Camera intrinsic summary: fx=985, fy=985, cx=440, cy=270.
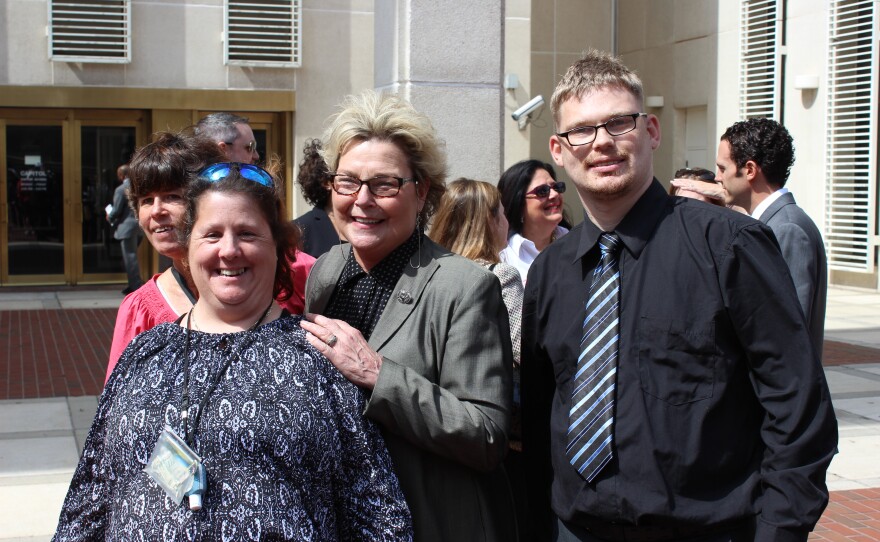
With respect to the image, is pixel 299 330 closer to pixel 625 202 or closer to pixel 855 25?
pixel 625 202

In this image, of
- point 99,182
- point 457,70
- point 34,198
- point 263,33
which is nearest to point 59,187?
point 34,198

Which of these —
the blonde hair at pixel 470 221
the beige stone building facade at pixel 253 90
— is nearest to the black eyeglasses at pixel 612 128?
the blonde hair at pixel 470 221

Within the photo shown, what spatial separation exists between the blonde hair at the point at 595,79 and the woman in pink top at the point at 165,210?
1097mm

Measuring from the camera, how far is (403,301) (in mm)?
2680

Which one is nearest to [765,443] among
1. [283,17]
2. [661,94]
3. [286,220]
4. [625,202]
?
[625,202]

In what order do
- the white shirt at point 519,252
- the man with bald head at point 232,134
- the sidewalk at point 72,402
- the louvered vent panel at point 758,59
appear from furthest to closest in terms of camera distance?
the louvered vent panel at point 758,59 → the sidewalk at point 72,402 → the white shirt at point 519,252 → the man with bald head at point 232,134

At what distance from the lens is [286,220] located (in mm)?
2674

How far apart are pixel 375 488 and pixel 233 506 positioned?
1.17 ft

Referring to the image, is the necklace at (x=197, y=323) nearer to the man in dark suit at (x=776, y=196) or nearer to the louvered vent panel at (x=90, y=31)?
the man in dark suit at (x=776, y=196)

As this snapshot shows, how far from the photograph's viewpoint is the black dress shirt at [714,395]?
7.60 feet

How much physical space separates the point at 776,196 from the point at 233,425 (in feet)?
11.0

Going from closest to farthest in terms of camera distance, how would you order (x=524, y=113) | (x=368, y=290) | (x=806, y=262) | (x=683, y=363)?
1. (x=683, y=363)
2. (x=368, y=290)
3. (x=806, y=262)
4. (x=524, y=113)

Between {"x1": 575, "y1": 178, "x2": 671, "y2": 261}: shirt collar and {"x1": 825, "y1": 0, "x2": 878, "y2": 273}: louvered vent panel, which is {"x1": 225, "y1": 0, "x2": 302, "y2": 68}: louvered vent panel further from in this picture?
{"x1": 575, "y1": 178, "x2": 671, "y2": 261}: shirt collar

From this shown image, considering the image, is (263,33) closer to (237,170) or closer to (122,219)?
(122,219)
